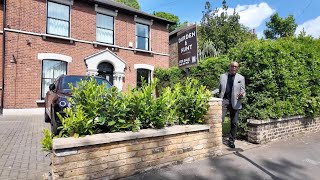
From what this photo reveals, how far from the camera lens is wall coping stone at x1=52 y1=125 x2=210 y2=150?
10.9ft

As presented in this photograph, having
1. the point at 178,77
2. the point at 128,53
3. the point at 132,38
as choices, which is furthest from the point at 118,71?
the point at 178,77

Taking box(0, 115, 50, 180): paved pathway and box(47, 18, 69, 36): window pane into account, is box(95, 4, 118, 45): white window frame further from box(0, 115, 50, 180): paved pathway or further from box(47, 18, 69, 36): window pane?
box(0, 115, 50, 180): paved pathway

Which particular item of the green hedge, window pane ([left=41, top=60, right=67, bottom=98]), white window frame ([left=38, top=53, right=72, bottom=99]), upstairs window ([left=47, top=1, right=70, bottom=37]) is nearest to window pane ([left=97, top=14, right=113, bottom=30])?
upstairs window ([left=47, top=1, right=70, bottom=37])

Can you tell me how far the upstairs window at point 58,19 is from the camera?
1372 centimetres

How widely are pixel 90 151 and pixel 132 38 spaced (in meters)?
13.8

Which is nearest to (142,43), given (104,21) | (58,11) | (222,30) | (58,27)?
(104,21)

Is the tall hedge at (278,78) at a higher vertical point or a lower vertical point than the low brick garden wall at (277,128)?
higher

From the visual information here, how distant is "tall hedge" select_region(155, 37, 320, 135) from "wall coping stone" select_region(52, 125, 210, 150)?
2480 mm

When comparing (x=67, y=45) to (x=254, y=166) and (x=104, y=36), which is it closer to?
(x=104, y=36)

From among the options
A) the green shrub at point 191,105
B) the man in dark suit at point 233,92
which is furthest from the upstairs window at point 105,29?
the green shrub at point 191,105

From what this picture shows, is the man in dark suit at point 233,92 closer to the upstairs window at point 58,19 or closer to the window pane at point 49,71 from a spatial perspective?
the window pane at point 49,71

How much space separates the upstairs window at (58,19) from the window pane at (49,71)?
161 cm

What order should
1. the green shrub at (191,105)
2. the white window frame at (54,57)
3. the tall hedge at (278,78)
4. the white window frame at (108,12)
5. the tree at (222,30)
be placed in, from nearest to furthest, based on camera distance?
the green shrub at (191,105) < the tall hedge at (278,78) < the white window frame at (54,57) < the white window frame at (108,12) < the tree at (222,30)

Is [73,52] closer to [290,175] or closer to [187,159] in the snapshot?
[187,159]
